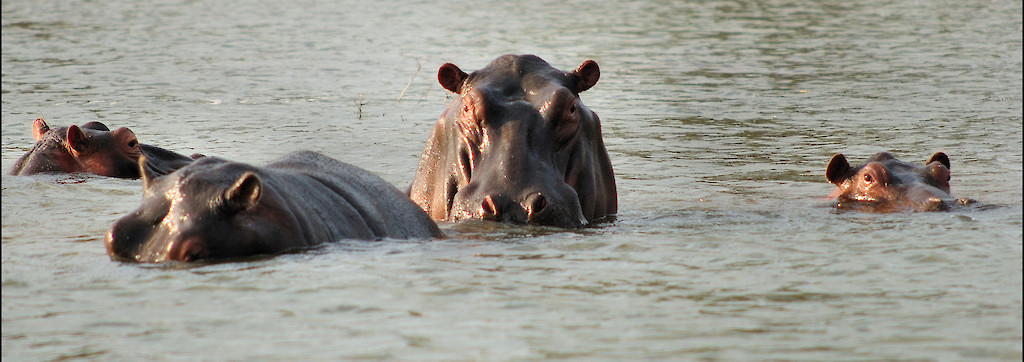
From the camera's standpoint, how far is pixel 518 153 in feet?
25.9

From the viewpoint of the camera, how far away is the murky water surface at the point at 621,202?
4.98 m

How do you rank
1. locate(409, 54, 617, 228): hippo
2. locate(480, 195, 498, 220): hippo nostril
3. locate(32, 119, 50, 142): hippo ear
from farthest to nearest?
locate(32, 119, 50, 142): hippo ear < locate(409, 54, 617, 228): hippo < locate(480, 195, 498, 220): hippo nostril

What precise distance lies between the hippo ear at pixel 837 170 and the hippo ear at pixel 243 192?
565cm

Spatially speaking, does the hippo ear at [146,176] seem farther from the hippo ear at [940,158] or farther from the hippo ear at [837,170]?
the hippo ear at [940,158]

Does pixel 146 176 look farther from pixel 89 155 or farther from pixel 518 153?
pixel 89 155

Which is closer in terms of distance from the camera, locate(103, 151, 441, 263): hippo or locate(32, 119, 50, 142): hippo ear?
locate(103, 151, 441, 263): hippo

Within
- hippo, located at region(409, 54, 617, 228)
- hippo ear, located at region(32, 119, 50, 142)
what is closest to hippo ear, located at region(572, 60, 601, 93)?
hippo, located at region(409, 54, 617, 228)

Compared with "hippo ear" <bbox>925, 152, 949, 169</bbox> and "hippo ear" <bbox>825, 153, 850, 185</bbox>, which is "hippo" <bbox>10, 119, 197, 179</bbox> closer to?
"hippo ear" <bbox>825, 153, 850, 185</bbox>

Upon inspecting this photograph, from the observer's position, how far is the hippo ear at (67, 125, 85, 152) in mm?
10414

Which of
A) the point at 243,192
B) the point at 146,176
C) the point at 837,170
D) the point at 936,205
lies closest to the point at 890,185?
the point at 837,170

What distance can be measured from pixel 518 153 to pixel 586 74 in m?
1.16

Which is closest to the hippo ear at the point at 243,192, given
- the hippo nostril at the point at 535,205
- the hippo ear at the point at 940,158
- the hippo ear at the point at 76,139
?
the hippo nostril at the point at 535,205

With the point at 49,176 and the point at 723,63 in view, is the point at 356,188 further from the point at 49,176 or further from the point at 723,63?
the point at 723,63

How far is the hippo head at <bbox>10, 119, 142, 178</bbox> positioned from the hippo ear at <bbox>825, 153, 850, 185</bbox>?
5.44 metres
